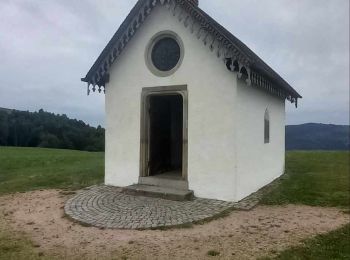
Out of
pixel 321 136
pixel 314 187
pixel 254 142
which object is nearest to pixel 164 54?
pixel 254 142

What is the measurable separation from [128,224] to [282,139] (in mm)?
10881

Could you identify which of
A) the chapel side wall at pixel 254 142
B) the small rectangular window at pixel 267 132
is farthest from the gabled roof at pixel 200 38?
the small rectangular window at pixel 267 132

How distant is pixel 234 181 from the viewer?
10.1 metres

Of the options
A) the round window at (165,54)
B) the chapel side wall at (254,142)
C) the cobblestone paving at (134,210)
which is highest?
the round window at (165,54)

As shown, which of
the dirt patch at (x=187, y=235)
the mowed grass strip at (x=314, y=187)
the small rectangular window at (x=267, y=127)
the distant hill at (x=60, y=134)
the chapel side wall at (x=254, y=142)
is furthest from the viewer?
the distant hill at (x=60, y=134)

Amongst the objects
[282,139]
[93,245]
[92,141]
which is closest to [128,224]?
[93,245]

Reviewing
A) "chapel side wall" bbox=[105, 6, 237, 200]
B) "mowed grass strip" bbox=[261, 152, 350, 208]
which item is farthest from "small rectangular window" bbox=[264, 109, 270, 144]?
"chapel side wall" bbox=[105, 6, 237, 200]

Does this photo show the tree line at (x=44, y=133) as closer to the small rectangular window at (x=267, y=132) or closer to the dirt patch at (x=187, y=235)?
the small rectangular window at (x=267, y=132)

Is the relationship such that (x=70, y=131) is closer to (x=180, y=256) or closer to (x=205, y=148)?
(x=205, y=148)

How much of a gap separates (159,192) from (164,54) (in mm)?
4353

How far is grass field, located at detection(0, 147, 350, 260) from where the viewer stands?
6.53 m

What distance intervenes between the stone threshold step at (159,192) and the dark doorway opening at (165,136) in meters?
1.06

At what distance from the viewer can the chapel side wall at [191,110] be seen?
10289 millimetres

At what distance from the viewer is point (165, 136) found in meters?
13.4
